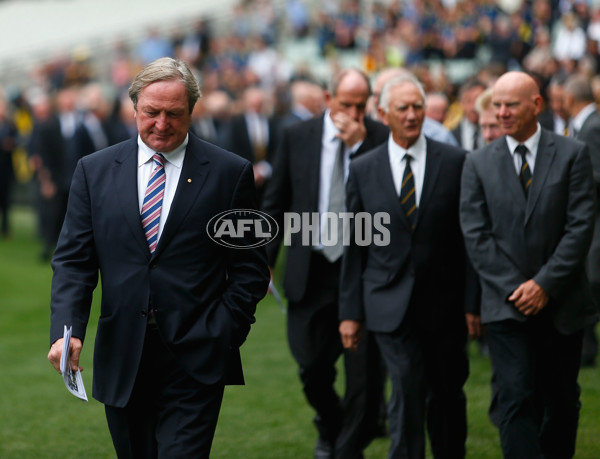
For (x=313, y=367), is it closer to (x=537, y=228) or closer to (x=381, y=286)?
(x=381, y=286)

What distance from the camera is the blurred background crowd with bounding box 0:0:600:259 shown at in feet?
52.4

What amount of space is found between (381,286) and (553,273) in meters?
0.99

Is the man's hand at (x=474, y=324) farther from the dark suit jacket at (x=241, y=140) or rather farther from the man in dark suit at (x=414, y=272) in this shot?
the dark suit jacket at (x=241, y=140)

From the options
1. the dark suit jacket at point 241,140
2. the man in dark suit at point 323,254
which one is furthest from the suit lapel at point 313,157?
the dark suit jacket at point 241,140

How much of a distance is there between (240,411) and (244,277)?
365 centimetres

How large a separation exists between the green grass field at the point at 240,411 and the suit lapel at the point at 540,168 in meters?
1.97

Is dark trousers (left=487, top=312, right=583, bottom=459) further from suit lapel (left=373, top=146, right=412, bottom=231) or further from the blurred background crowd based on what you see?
the blurred background crowd

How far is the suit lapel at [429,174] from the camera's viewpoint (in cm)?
599

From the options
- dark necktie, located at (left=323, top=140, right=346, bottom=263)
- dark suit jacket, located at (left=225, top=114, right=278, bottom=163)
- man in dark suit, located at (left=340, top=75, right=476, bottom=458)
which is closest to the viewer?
man in dark suit, located at (left=340, top=75, right=476, bottom=458)

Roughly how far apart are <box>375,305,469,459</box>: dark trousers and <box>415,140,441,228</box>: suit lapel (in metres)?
0.59

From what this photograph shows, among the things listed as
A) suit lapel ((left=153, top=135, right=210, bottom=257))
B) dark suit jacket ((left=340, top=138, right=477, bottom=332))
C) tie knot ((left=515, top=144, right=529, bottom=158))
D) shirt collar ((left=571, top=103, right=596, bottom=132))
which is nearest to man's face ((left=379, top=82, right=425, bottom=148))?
dark suit jacket ((left=340, top=138, right=477, bottom=332))

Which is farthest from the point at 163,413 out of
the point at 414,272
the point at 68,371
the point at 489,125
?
the point at 489,125

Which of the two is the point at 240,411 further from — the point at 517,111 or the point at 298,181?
the point at 517,111

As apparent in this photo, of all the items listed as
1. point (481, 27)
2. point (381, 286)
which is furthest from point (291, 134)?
point (481, 27)
